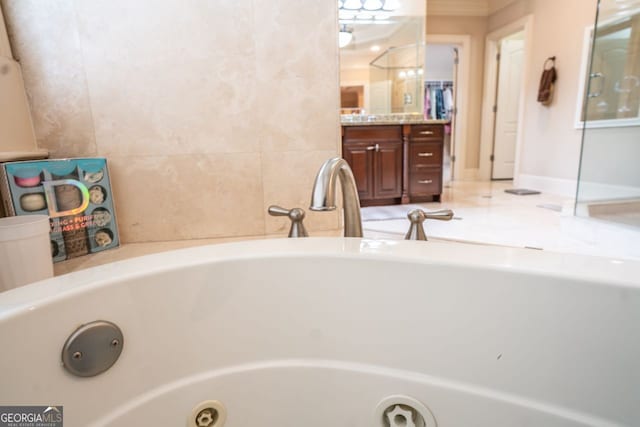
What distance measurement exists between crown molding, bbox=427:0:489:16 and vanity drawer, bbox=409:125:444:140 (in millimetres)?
2179

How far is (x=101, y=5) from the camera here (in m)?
1.27

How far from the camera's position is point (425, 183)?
327 centimetres

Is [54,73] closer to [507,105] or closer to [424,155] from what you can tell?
[424,155]

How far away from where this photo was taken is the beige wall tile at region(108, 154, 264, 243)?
4.66 ft

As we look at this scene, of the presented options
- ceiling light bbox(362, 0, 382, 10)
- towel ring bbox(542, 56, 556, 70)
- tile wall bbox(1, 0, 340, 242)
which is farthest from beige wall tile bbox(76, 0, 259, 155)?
towel ring bbox(542, 56, 556, 70)

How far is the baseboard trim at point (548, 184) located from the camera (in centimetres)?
337

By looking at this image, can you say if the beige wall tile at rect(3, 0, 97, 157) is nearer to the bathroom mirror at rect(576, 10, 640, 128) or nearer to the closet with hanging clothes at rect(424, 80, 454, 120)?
the bathroom mirror at rect(576, 10, 640, 128)

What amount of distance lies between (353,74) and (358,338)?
146 inches

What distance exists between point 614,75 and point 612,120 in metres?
0.38

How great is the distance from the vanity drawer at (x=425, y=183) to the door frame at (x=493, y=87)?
157 cm

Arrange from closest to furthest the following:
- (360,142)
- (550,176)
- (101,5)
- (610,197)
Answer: (101,5) < (610,197) < (360,142) < (550,176)

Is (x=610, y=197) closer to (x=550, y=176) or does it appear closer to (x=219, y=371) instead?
(x=550, y=176)

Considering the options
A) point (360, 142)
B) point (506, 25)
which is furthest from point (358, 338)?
point (506, 25)

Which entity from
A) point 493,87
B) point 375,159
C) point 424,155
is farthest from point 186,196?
point 493,87
